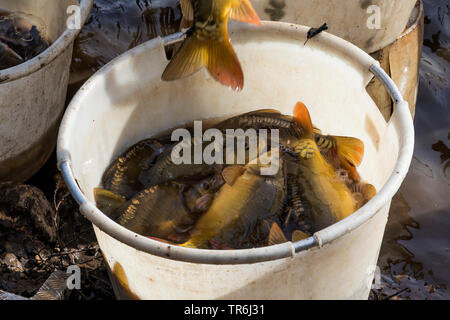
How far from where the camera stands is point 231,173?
206 cm

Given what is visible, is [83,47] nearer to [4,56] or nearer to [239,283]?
[4,56]

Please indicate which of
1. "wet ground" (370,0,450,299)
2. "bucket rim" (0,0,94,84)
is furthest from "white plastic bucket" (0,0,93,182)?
"wet ground" (370,0,450,299)

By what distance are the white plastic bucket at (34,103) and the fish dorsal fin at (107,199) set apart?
0.68 meters

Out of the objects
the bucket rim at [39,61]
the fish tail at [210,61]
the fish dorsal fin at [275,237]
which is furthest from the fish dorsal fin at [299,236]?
the bucket rim at [39,61]

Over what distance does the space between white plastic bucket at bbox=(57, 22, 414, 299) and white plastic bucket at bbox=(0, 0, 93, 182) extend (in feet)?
1.52

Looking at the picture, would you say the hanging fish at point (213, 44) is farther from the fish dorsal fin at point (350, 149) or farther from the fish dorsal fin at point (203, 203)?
the fish dorsal fin at point (350, 149)

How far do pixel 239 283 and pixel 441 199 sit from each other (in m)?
1.50

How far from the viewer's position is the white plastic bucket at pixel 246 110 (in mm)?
1574

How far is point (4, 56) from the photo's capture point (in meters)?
2.92

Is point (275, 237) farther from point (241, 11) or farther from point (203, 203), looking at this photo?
point (241, 11)

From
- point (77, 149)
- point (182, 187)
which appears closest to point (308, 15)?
point (182, 187)

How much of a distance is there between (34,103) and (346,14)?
1382 mm

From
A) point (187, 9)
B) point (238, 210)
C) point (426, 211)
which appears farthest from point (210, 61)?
point (426, 211)

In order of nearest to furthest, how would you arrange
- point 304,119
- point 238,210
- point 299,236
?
point 299,236
point 238,210
point 304,119
